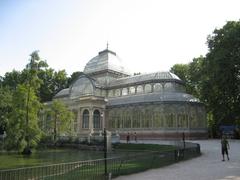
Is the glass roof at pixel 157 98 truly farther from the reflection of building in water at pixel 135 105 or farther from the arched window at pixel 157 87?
the arched window at pixel 157 87

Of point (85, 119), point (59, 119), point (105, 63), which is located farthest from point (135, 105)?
point (105, 63)

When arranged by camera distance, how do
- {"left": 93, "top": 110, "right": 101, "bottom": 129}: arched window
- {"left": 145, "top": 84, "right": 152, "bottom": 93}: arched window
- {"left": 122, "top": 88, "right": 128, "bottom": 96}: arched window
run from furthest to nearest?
1. {"left": 122, "top": 88, "right": 128, "bottom": 96}: arched window
2. {"left": 145, "top": 84, "right": 152, "bottom": 93}: arched window
3. {"left": 93, "top": 110, "right": 101, "bottom": 129}: arched window

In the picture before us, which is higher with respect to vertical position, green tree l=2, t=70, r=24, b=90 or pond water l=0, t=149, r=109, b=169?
green tree l=2, t=70, r=24, b=90

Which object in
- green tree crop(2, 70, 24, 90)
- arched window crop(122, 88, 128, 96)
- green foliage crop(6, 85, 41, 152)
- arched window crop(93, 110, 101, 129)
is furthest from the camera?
green tree crop(2, 70, 24, 90)

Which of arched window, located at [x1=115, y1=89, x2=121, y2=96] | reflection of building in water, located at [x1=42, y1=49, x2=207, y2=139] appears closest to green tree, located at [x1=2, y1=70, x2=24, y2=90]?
reflection of building in water, located at [x1=42, y1=49, x2=207, y2=139]

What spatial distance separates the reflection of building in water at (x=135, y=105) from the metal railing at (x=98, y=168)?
23563mm

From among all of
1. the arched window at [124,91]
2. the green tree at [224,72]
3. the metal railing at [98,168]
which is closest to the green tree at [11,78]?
the arched window at [124,91]

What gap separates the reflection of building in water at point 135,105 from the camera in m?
43.4

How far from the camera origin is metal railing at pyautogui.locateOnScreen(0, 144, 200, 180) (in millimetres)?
10816

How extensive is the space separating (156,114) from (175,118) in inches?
106

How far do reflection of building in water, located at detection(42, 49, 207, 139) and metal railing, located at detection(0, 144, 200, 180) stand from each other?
2356 centimetres

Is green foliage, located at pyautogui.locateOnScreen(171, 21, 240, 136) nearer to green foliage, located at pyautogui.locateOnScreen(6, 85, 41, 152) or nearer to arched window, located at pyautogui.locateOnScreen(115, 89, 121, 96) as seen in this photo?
arched window, located at pyautogui.locateOnScreen(115, 89, 121, 96)

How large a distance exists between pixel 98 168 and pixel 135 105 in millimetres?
33216

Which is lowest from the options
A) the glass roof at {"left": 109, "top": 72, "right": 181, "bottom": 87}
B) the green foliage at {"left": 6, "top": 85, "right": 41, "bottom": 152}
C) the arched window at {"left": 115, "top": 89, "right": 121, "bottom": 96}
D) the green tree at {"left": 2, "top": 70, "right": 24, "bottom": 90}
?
the green foliage at {"left": 6, "top": 85, "right": 41, "bottom": 152}
